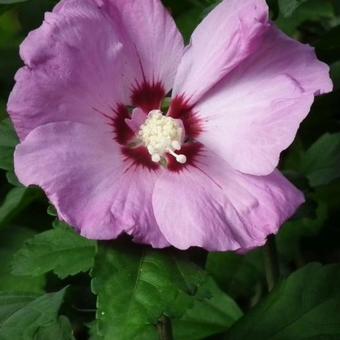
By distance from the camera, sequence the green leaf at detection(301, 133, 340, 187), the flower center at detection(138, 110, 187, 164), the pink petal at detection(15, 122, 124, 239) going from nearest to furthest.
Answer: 1. the pink petal at detection(15, 122, 124, 239)
2. the flower center at detection(138, 110, 187, 164)
3. the green leaf at detection(301, 133, 340, 187)

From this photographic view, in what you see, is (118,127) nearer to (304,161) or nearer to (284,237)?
(304,161)

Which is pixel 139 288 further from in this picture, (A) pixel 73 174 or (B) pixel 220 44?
(B) pixel 220 44

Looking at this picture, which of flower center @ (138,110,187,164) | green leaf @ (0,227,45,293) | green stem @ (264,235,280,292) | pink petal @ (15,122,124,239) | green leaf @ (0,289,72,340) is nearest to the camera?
pink petal @ (15,122,124,239)

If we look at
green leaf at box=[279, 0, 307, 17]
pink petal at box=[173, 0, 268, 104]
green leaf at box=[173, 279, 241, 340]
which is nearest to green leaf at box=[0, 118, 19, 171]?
pink petal at box=[173, 0, 268, 104]

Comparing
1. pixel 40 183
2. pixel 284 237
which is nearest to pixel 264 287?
pixel 284 237

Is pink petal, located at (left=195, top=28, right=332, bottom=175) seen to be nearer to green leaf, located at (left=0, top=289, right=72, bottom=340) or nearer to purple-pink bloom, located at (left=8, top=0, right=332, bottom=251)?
purple-pink bloom, located at (left=8, top=0, right=332, bottom=251)

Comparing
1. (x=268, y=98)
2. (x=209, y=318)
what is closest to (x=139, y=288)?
(x=268, y=98)
